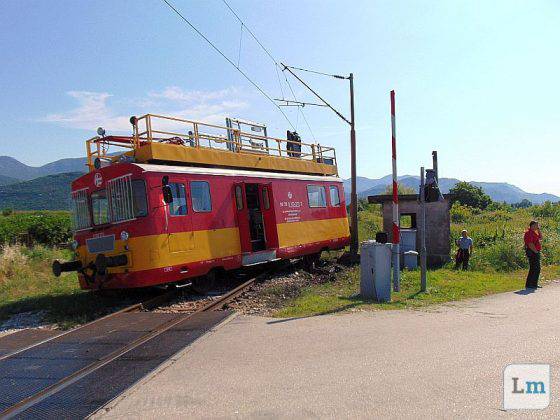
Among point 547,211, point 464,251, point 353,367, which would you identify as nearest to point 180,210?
point 353,367

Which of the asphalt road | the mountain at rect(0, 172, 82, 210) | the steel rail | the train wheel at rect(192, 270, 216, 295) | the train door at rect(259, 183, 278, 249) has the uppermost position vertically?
the mountain at rect(0, 172, 82, 210)

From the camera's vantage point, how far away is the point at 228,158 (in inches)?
497

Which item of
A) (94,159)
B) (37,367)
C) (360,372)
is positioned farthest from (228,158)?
(360,372)

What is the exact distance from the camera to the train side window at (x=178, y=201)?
10.2 meters

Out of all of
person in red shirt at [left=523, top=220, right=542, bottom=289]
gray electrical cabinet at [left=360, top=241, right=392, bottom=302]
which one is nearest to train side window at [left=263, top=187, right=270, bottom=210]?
gray electrical cabinet at [left=360, top=241, right=392, bottom=302]

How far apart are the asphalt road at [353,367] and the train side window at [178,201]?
3240mm

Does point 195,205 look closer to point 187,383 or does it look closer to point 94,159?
point 94,159

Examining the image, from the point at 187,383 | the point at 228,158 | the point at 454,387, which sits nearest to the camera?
the point at 454,387

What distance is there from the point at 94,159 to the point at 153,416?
29.1ft

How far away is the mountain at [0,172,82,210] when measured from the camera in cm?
7325

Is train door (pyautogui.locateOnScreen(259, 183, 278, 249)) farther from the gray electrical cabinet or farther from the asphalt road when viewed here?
the asphalt road

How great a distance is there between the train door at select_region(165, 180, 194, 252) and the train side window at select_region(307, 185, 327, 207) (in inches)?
226

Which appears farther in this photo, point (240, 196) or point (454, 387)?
point (240, 196)

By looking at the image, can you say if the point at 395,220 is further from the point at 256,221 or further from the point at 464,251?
the point at 464,251
